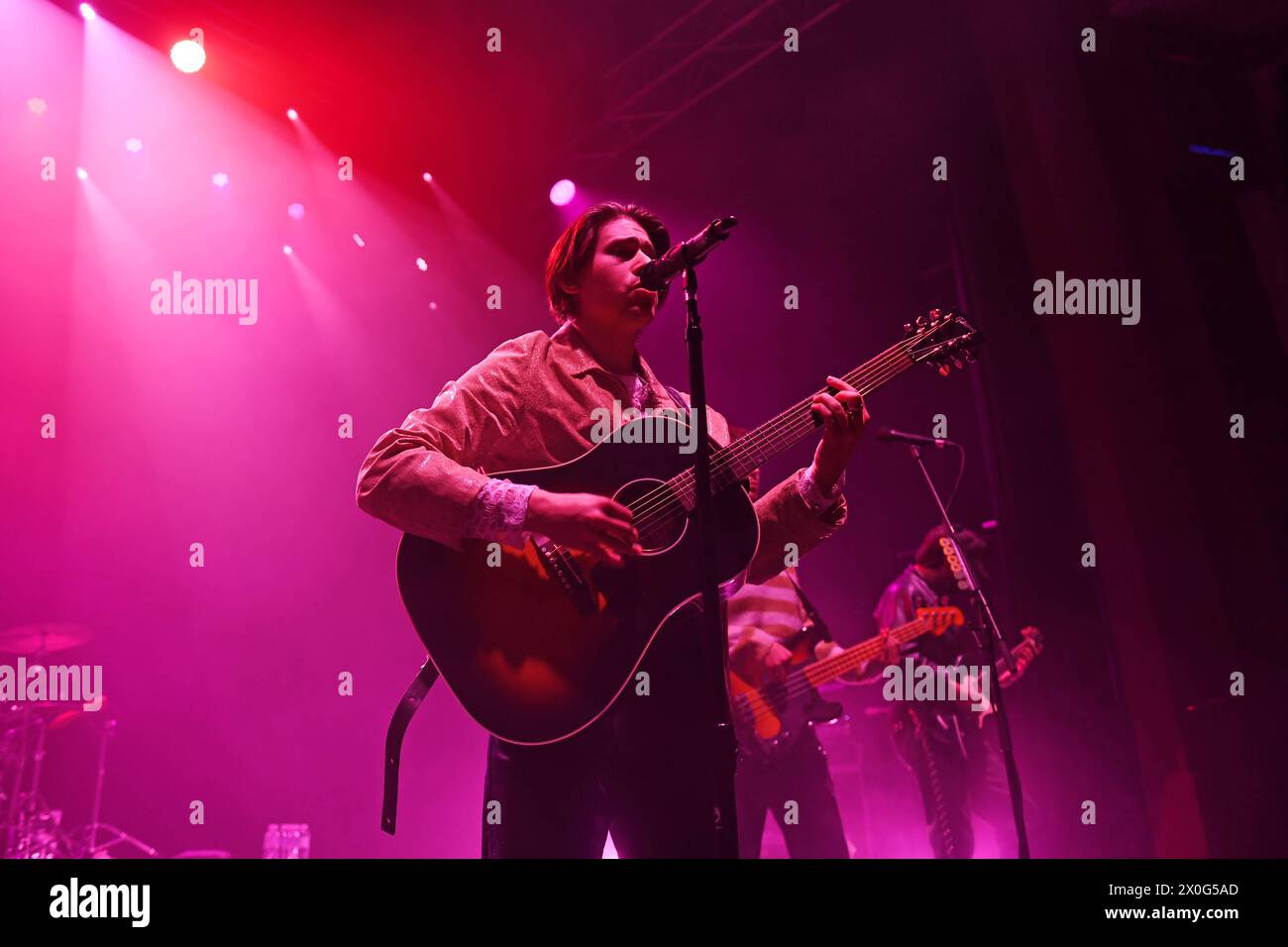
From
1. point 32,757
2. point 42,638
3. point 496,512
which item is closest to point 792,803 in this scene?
point 496,512

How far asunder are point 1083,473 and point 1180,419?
1.76 ft

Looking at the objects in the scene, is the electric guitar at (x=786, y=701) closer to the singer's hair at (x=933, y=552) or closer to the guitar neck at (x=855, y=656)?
the guitar neck at (x=855, y=656)

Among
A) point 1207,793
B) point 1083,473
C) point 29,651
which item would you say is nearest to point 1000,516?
point 1083,473

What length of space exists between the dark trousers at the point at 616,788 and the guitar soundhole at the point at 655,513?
0.34 m

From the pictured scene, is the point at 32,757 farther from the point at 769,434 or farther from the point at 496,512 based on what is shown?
the point at 769,434

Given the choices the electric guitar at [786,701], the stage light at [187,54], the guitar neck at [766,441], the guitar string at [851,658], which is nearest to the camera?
the guitar neck at [766,441]

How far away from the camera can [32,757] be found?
539 cm

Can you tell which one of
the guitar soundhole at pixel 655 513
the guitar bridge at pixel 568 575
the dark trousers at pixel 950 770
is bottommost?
the dark trousers at pixel 950 770

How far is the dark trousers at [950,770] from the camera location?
4773mm

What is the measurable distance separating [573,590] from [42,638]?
469 centimetres

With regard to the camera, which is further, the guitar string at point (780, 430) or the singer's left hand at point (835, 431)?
the singer's left hand at point (835, 431)

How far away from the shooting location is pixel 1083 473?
4.77m

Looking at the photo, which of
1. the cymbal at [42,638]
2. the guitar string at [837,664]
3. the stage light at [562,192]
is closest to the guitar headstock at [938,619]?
the guitar string at [837,664]

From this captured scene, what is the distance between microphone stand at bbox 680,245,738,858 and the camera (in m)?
1.72
